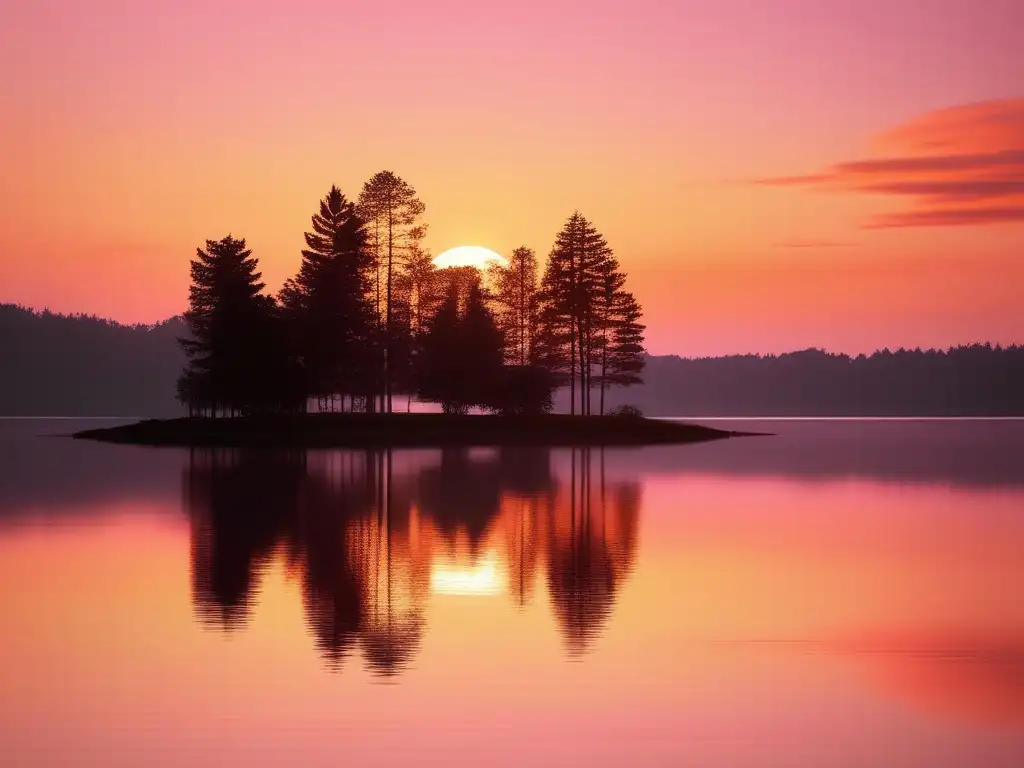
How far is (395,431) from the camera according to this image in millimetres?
91188

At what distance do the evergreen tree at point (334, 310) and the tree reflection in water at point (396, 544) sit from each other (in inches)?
1594

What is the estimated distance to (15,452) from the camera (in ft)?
278

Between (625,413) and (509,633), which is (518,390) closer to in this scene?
(625,413)

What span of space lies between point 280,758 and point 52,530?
875 inches

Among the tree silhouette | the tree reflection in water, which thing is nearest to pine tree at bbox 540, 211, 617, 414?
the tree silhouette

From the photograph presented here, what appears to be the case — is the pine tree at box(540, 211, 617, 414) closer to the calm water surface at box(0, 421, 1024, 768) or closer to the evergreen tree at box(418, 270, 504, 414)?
the evergreen tree at box(418, 270, 504, 414)

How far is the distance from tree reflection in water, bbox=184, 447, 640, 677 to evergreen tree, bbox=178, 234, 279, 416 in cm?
3810

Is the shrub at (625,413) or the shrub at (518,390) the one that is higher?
the shrub at (518,390)

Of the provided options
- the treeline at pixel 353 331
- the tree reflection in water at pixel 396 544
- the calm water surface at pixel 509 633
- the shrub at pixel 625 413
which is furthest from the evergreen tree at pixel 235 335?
the calm water surface at pixel 509 633

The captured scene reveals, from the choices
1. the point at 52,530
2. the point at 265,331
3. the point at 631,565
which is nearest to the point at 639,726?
the point at 631,565

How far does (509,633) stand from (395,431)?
2860 inches

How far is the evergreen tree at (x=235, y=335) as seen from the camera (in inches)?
3708

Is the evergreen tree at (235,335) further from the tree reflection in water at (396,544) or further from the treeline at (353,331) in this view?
the tree reflection in water at (396,544)

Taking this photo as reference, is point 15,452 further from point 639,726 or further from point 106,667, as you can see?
point 639,726
